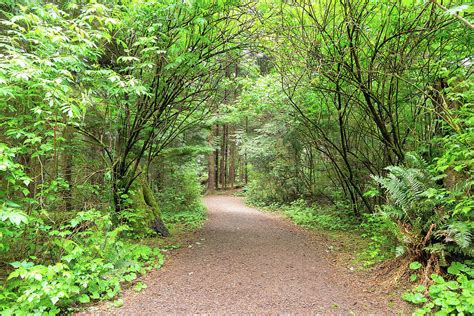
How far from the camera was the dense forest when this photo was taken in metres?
3.44

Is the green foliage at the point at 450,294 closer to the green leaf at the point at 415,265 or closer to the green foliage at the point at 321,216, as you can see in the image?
the green leaf at the point at 415,265

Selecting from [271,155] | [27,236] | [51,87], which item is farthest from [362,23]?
[271,155]

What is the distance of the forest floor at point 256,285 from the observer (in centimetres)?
355

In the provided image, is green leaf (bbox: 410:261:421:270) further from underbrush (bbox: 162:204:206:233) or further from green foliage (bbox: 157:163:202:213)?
green foliage (bbox: 157:163:202:213)

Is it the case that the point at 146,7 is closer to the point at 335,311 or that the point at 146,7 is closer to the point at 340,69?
the point at 340,69

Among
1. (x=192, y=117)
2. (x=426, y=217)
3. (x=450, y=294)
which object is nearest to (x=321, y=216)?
(x=426, y=217)

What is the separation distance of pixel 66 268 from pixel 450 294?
5.08 metres

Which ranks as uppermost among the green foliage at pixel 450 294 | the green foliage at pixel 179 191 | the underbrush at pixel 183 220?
the green foliage at pixel 179 191

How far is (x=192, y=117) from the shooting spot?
8.53m

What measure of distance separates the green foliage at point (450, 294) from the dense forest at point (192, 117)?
0.02m

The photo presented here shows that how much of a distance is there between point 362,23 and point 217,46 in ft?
10.2

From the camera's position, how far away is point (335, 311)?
3.47 meters

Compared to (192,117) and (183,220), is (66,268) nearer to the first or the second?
(183,220)

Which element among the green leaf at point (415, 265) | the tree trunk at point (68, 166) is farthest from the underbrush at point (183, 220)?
the green leaf at point (415, 265)
